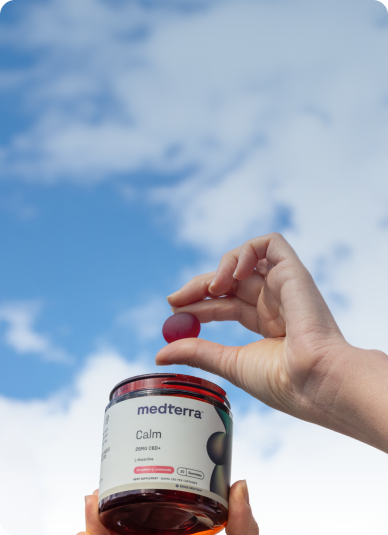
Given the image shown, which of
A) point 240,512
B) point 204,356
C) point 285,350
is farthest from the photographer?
point 204,356

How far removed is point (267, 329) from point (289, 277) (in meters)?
0.30

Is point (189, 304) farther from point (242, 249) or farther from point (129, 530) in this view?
point (129, 530)

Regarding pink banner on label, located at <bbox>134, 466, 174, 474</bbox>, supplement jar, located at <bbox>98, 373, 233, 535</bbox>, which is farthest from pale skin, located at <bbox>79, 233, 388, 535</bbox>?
pink banner on label, located at <bbox>134, 466, 174, 474</bbox>

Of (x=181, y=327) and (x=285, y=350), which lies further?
(x=181, y=327)

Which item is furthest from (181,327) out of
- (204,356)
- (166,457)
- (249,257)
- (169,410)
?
(166,457)

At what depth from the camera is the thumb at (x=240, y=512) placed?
153cm

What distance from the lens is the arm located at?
1.60 m

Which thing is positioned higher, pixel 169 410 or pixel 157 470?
pixel 169 410

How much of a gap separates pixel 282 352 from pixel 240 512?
55cm

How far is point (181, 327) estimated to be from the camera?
205 centimetres

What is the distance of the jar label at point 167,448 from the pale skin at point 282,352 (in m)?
0.16

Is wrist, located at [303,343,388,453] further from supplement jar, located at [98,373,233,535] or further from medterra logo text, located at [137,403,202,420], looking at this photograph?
medterra logo text, located at [137,403,202,420]

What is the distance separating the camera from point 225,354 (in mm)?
1940

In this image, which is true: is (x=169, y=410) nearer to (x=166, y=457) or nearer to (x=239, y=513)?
(x=166, y=457)
